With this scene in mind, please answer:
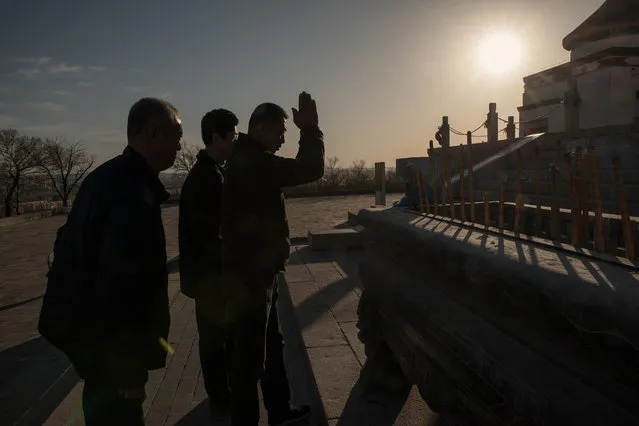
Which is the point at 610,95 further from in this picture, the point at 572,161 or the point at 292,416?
the point at 292,416

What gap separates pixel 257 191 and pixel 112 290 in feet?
3.53

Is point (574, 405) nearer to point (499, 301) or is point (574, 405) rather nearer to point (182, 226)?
point (499, 301)

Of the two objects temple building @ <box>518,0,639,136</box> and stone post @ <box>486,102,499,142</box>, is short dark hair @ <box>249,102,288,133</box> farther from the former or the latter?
stone post @ <box>486,102,499,142</box>

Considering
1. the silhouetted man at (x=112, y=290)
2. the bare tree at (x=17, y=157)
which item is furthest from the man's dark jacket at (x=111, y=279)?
the bare tree at (x=17, y=157)

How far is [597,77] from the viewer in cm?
1684

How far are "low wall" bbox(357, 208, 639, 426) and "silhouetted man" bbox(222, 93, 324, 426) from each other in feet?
2.23

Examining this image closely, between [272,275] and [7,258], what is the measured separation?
416 inches

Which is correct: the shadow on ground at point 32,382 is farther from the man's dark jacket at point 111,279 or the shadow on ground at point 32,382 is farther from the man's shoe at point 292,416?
the man's dark jacket at point 111,279

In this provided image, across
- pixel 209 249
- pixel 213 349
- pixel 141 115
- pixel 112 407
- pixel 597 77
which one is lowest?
pixel 213 349

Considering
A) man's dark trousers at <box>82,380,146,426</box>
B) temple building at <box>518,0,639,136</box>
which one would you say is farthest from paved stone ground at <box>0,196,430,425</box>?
temple building at <box>518,0,639,136</box>

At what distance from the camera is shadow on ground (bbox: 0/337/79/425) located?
313 cm

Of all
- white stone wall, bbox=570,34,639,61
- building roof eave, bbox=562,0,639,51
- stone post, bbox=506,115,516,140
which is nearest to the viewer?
stone post, bbox=506,115,516,140

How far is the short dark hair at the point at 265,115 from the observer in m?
2.42

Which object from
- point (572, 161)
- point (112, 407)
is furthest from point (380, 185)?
point (112, 407)
